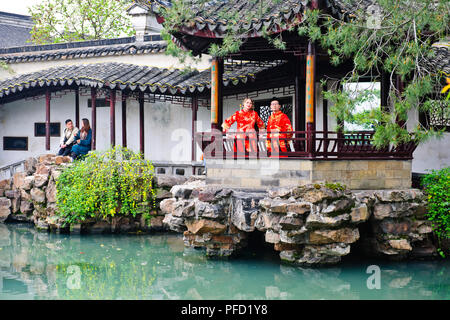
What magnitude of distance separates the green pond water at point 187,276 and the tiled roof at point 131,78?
364cm

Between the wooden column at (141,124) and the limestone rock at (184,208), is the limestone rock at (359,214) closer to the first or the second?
the limestone rock at (184,208)

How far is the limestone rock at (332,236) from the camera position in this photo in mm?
7770

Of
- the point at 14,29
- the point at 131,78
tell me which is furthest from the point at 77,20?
the point at 131,78

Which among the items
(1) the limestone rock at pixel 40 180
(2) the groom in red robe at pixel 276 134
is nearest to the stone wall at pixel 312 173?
(2) the groom in red robe at pixel 276 134

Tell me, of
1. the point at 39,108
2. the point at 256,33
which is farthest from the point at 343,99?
the point at 39,108

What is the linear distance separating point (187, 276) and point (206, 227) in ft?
2.89

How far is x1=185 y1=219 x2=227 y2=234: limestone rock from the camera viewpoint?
845 cm

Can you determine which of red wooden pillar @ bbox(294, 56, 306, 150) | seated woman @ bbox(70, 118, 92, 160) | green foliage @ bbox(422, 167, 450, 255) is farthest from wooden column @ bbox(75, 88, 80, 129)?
green foliage @ bbox(422, 167, 450, 255)

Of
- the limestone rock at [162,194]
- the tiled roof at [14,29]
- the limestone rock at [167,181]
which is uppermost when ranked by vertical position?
the tiled roof at [14,29]

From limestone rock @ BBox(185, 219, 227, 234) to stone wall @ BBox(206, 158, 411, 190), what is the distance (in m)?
0.74

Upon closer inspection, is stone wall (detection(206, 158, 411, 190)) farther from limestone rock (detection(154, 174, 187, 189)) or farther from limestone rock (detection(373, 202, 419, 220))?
limestone rock (detection(154, 174, 187, 189))

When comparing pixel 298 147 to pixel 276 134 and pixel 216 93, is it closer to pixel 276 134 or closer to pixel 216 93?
pixel 276 134

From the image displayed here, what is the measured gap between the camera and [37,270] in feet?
27.4

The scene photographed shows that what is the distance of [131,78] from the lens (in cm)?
1250
